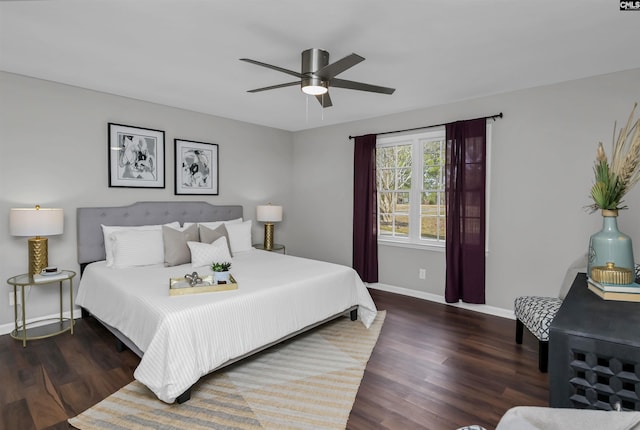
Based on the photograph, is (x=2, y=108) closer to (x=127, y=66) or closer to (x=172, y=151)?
(x=127, y=66)

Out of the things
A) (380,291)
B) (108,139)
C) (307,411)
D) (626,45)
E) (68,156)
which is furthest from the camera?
(380,291)

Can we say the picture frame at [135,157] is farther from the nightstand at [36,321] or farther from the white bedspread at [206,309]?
the nightstand at [36,321]

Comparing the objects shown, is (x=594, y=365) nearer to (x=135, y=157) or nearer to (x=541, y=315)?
(x=541, y=315)

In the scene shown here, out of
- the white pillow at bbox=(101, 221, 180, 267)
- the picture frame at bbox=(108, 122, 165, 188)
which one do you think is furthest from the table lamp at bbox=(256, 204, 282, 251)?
the white pillow at bbox=(101, 221, 180, 267)

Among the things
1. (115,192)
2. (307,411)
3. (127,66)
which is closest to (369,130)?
(127,66)

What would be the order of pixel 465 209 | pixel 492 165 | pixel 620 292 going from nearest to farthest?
pixel 620 292, pixel 492 165, pixel 465 209

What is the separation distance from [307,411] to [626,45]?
3.49 meters

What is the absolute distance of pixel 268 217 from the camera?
16.7ft

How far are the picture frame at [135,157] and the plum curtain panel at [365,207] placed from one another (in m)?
2.61

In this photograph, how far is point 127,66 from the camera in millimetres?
3020

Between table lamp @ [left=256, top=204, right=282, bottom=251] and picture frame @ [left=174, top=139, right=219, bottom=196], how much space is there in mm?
702

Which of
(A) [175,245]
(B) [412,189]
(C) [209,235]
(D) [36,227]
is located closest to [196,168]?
(C) [209,235]

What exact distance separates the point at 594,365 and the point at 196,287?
7.80 ft

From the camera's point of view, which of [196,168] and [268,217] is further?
[268,217]
